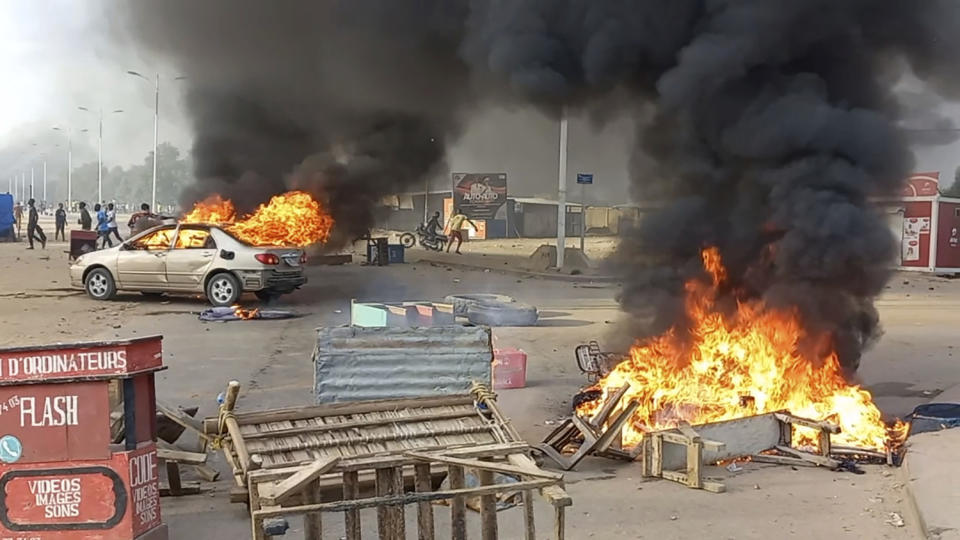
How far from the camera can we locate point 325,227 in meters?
21.2

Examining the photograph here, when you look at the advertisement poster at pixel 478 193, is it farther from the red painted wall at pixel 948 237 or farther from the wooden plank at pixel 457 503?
the wooden plank at pixel 457 503

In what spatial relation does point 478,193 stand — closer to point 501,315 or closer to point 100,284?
point 100,284

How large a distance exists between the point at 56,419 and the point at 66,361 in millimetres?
303

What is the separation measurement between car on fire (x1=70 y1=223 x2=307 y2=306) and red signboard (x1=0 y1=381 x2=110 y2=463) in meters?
10.4

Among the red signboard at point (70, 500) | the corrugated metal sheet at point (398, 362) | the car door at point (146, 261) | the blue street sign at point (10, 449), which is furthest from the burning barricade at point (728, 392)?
the car door at point (146, 261)

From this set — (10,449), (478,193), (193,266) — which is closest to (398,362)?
(10,449)

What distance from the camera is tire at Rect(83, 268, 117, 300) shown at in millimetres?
15312

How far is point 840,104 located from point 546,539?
5.04m

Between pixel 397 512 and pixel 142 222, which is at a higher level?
pixel 142 222

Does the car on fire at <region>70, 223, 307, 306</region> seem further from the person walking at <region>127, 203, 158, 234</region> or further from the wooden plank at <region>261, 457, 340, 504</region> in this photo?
the wooden plank at <region>261, 457, 340, 504</region>

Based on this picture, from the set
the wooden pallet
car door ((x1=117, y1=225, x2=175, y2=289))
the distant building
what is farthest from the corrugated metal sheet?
the distant building

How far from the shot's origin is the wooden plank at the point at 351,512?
3412 mm

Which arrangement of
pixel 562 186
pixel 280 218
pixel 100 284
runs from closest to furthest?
1. pixel 100 284
2. pixel 280 218
3. pixel 562 186

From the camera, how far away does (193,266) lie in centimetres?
1471
